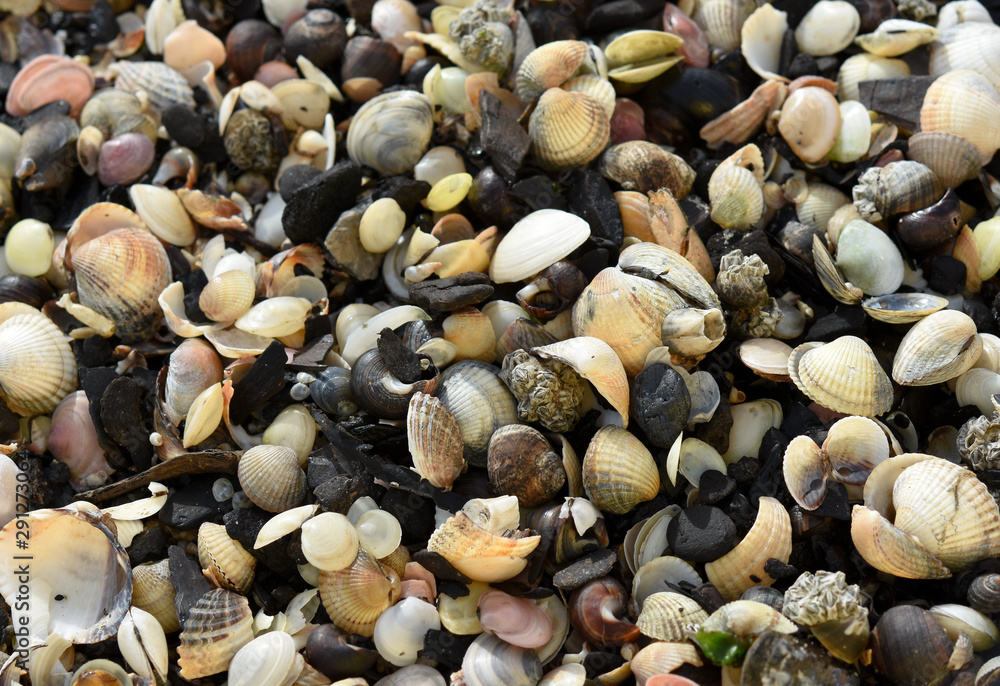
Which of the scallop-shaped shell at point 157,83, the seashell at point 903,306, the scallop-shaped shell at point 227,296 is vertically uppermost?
the scallop-shaped shell at point 157,83

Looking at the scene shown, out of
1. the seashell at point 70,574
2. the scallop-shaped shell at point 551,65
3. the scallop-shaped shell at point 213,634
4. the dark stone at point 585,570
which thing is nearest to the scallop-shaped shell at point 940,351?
the dark stone at point 585,570

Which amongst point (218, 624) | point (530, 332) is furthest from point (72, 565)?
point (530, 332)

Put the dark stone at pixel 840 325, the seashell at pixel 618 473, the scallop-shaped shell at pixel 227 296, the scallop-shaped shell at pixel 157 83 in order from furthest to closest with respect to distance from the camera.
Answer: the scallop-shaped shell at pixel 157 83 → the scallop-shaped shell at pixel 227 296 → the dark stone at pixel 840 325 → the seashell at pixel 618 473

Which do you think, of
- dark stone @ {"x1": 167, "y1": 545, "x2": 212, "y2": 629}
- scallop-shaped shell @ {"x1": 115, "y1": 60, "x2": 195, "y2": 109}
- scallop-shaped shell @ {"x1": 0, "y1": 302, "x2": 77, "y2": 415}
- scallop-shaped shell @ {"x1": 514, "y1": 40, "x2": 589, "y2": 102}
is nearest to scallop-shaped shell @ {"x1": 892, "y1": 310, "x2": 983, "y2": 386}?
scallop-shaped shell @ {"x1": 514, "y1": 40, "x2": 589, "y2": 102}

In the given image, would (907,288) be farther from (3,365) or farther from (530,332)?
(3,365)

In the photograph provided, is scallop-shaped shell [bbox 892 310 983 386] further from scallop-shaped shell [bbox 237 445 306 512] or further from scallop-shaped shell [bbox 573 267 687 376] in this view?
scallop-shaped shell [bbox 237 445 306 512]

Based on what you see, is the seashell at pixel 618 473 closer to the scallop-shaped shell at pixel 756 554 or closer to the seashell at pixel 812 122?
the scallop-shaped shell at pixel 756 554
